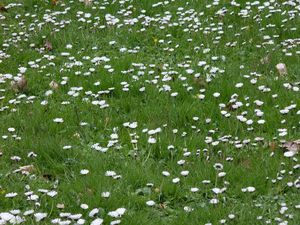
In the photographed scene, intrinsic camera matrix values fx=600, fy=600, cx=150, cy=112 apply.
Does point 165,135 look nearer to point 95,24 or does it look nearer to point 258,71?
point 258,71

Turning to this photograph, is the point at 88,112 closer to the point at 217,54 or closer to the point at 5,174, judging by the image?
the point at 5,174

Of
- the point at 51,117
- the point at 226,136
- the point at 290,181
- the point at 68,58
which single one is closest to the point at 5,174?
the point at 51,117

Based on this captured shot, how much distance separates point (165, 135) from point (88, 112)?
1073 millimetres

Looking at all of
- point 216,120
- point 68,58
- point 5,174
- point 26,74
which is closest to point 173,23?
point 68,58

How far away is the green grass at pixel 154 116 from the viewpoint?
4.98m

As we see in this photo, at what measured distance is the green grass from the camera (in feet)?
16.3

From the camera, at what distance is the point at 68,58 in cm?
823

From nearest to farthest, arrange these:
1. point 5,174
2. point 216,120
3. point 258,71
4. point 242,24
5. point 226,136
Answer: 1. point 5,174
2. point 226,136
3. point 216,120
4. point 258,71
5. point 242,24

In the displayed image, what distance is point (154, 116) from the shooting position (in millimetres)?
6434

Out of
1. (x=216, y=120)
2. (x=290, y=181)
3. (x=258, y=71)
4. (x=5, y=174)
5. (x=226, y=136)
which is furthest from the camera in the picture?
(x=258, y=71)

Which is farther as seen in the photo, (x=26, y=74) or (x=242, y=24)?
A: (x=242, y=24)

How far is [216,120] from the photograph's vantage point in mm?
6293

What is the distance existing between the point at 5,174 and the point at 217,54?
360 centimetres

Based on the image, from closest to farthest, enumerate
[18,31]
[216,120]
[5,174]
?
[5,174]
[216,120]
[18,31]
